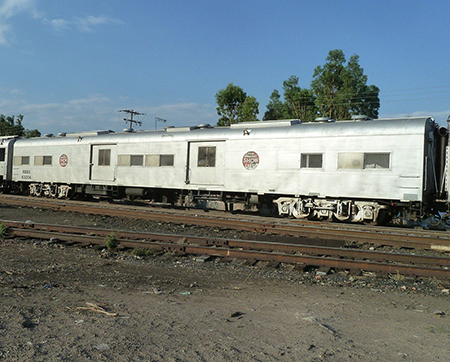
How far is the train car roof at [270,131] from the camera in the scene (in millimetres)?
12086

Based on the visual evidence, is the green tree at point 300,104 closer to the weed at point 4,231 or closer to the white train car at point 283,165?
the white train car at point 283,165

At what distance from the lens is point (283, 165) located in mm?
13688

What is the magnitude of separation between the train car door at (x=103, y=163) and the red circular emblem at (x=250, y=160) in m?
6.64

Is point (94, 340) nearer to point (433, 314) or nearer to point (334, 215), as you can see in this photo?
point (433, 314)

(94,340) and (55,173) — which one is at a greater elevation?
(55,173)

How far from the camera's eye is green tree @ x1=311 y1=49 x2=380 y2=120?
43906mm

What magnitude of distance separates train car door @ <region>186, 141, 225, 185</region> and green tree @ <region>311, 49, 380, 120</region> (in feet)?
102

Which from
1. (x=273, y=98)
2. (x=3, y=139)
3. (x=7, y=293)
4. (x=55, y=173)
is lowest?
(x=7, y=293)

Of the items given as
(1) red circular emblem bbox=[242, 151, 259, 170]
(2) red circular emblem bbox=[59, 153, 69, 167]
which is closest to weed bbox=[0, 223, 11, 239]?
(1) red circular emblem bbox=[242, 151, 259, 170]

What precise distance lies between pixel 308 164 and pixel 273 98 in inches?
1432

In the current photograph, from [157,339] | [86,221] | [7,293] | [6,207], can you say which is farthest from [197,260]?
[6,207]

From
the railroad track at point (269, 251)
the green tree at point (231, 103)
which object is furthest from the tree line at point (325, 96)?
the railroad track at point (269, 251)

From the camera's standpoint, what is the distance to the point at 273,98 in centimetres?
4825

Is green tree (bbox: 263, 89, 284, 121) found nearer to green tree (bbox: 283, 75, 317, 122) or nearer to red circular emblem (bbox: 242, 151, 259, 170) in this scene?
green tree (bbox: 283, 75, 317, 122)
